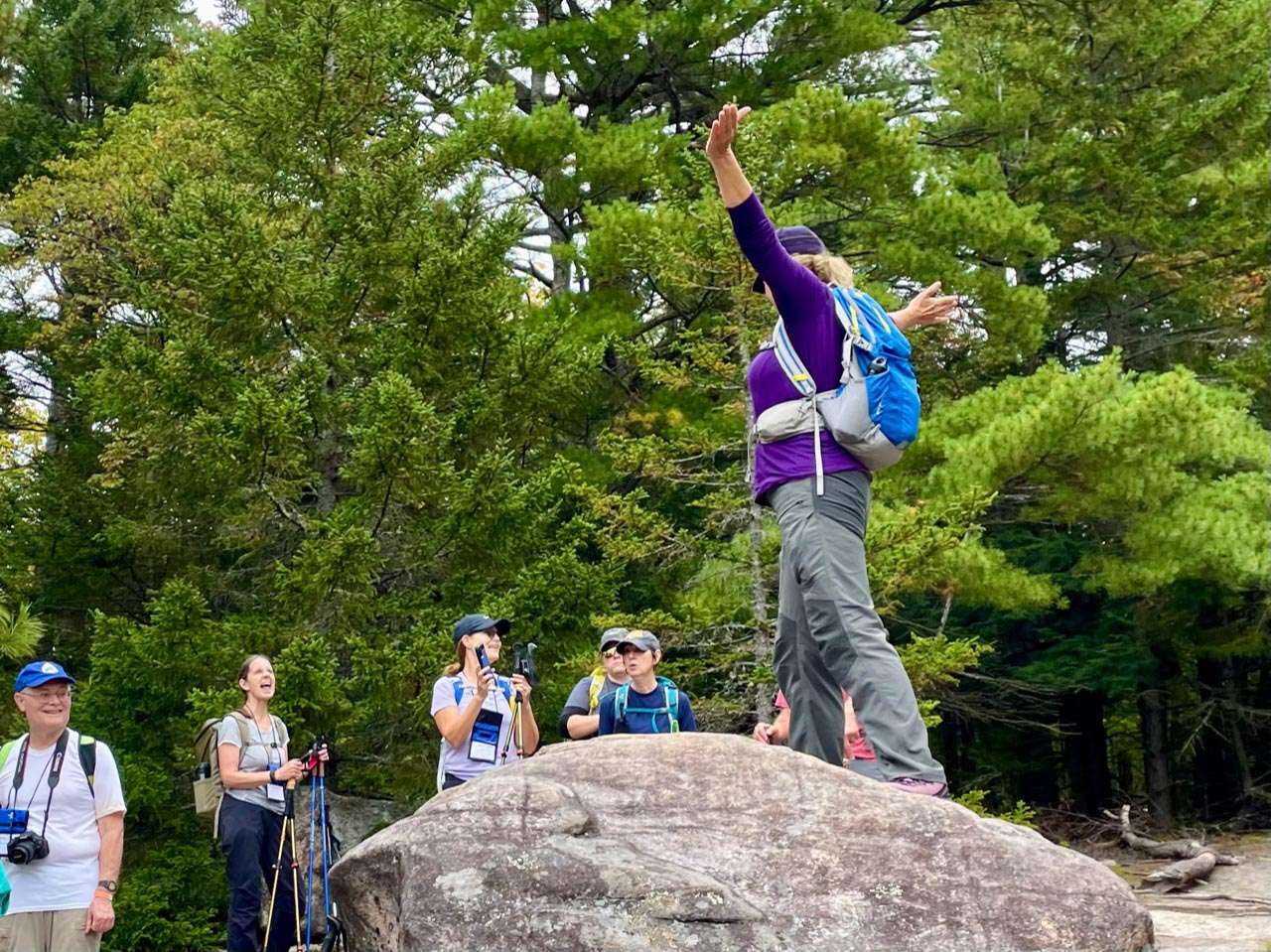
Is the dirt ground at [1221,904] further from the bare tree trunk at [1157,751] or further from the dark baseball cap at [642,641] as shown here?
the dark baseball cap at [642,641]

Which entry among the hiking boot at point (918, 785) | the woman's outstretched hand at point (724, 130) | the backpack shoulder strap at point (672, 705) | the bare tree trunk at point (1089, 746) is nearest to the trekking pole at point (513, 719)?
the backpack shoulder strap at point (672, 705)

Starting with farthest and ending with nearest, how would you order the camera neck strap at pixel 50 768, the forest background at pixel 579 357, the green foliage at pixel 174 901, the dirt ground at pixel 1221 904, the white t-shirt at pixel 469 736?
the green foliage at pixel 174 901
the forest background at pixel 579 357
the white t-shirt at pixel 469 736
the dirt ground at pixel 1221 904
the camera neck strap at pixel 50 768

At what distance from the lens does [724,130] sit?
4.42 metres

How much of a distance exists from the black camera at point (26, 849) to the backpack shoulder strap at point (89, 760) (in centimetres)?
24

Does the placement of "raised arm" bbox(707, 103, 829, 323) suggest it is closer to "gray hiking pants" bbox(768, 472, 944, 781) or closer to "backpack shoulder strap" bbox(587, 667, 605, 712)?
"gray hiking pants" bbox(768, 472, 944, 781)

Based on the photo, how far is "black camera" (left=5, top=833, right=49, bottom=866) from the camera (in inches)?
192

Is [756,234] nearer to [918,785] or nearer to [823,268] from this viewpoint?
[823,268]

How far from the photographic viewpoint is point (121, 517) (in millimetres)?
14680

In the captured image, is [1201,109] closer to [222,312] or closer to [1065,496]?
[1065,496]

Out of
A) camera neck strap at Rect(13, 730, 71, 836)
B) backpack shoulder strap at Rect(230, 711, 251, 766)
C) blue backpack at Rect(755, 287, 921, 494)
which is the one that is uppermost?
blue backpack at Rect(755, 287, 921, 494)

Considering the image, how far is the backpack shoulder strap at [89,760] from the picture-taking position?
509 cm

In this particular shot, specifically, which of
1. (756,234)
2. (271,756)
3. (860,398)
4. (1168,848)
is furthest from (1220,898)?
(756,234)

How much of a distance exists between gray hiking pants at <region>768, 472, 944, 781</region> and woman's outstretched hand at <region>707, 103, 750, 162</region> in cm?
112

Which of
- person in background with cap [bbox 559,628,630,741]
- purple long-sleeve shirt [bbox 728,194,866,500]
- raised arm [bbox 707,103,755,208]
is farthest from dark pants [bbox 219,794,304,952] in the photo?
raised arm [bbox 707,103,755,208]
